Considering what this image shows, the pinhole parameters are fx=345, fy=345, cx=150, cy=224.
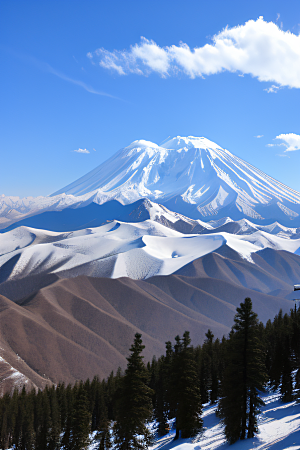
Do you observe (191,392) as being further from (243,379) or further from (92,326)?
(92,326)

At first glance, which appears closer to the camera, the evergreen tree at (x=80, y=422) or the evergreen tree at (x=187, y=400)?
the evergreen tree at (x=187, y=400)

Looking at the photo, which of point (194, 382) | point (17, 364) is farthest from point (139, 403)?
point (17, 364)

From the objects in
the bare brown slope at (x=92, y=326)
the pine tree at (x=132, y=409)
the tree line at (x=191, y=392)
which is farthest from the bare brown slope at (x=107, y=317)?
the pine tree at (x=132, y=409)

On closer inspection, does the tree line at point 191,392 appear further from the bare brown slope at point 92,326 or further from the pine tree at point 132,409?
the bare brown slope at point 92,326

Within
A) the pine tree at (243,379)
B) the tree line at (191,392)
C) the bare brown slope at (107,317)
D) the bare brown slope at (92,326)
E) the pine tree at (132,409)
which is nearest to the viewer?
the pine tree at (243,379)

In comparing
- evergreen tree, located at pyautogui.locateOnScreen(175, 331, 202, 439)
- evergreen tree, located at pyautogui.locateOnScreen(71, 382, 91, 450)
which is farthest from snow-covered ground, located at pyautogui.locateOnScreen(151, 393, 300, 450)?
evergreen tree, located at pyautogui.locateOnScreen(71, 382, 91, 450)

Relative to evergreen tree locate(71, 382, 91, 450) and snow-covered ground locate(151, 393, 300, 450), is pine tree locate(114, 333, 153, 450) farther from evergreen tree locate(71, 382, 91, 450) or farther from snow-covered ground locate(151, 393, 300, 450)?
evergreen tree locate(71, 382, 91, 450)
